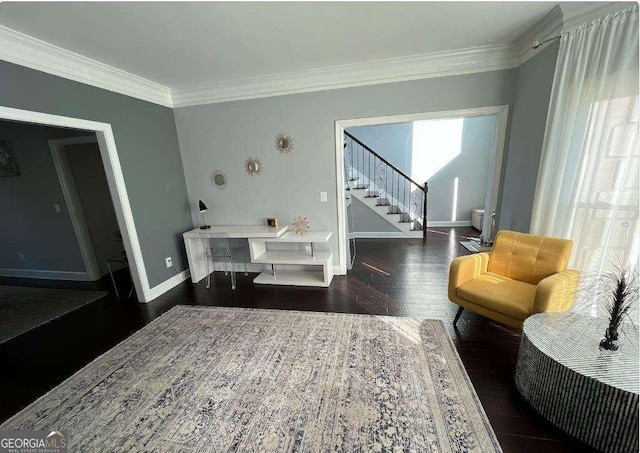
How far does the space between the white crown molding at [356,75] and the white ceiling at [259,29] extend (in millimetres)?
106

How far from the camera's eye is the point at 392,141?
6312 mm

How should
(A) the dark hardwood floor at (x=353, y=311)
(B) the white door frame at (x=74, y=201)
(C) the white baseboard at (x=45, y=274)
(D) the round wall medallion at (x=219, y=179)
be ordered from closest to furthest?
(A) the dark hardwood floor at (x=353, y=311) < (B) the white door frame at (x=74, y=201) < (D) the round wall medallion at (x=219, y=179) < (C) the white baseboard at (x=45, y=274)

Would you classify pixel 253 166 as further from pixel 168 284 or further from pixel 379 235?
pixel 379 235

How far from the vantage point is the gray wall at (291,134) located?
2.85 metres

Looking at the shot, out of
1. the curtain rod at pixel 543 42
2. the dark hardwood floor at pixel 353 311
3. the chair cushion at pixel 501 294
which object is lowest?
the dark hardwood floor at pixel 353 311

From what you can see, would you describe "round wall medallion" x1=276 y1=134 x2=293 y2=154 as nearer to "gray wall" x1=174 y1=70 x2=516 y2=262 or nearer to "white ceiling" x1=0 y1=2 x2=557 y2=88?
"gray wall" x1=174 y1=70 x2=516 y2=262

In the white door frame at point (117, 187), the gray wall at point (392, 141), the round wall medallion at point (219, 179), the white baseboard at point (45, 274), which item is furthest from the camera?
the gray wall at point (392, 141)

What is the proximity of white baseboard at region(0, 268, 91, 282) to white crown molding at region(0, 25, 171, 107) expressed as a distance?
9.40ft

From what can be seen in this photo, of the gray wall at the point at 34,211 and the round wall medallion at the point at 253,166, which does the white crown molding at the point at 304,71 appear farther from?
the gray wall at the point at 34,211

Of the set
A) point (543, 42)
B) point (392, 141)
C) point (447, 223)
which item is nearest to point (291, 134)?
point (543, 42)

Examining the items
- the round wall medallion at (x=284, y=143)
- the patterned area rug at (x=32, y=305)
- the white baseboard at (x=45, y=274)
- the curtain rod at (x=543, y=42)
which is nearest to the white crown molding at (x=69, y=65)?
the round wall medallion at (x=284, y=143)

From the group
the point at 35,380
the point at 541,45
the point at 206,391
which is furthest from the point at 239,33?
the point at 35,380

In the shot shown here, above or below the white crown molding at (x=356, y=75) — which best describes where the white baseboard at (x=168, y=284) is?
below

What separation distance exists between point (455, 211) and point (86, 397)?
691 cm
